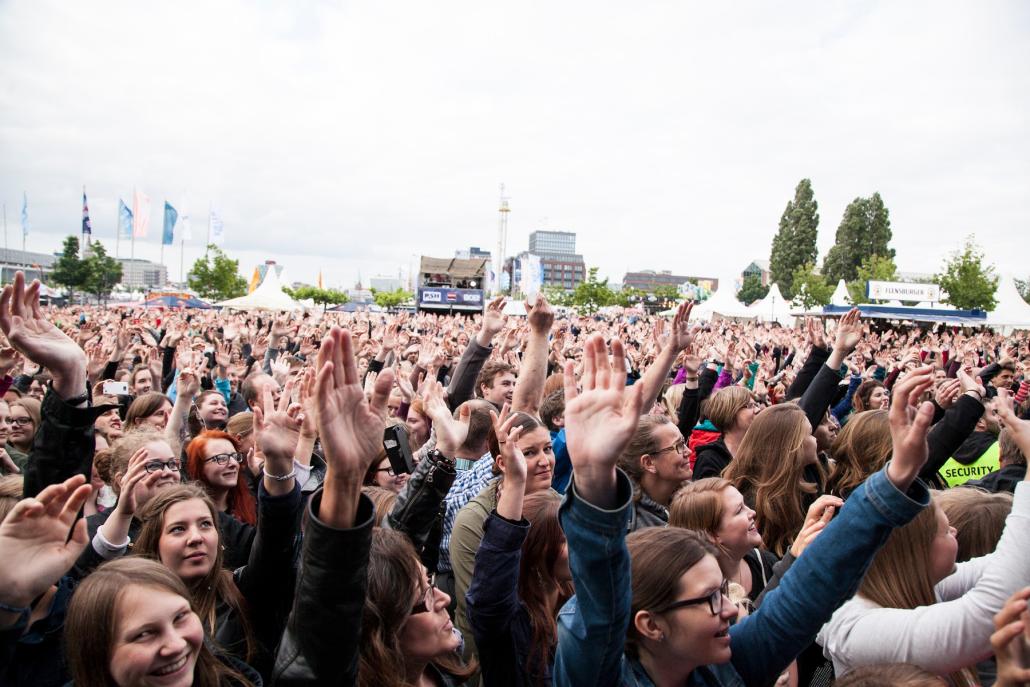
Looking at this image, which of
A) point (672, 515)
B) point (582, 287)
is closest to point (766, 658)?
point (672, 515)

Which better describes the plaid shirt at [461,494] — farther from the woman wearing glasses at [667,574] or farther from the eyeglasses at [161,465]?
the woman wearing glasses at [667,574]

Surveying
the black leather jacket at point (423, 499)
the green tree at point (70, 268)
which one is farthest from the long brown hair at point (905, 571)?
the green tree at point (70, 268)

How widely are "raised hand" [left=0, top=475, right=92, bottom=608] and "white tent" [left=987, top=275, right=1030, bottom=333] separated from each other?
33.8 m

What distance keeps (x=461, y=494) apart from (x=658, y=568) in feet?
6.04

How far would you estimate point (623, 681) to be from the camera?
72.9 inches

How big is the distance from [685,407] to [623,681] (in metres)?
4.74

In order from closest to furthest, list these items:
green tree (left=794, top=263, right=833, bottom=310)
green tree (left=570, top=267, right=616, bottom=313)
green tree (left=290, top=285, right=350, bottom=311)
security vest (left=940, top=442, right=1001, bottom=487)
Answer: security vest (left=940, top=442, right=1001, bottom=487) → green tree (left=794, top=263, right=833, bottom=310) → green tree (left=570, top=267, right=616, bottom=313) → green tree (left=290, top=285, right=350, bottom=311)

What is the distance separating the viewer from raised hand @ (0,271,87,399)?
2871 millimetres

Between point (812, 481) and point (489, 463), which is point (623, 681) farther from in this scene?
point (812, 481)

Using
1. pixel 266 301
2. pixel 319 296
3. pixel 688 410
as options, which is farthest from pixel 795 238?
pixel 688 410

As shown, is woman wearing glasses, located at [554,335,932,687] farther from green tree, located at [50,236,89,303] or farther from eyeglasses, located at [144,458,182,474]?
green tree, located at [50,236,89,303]

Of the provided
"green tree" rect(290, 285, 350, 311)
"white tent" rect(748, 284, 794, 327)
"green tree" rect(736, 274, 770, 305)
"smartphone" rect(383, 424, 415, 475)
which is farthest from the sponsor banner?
"green tree" rect(736, 274, 770, 305)

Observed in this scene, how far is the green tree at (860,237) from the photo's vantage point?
6525cm

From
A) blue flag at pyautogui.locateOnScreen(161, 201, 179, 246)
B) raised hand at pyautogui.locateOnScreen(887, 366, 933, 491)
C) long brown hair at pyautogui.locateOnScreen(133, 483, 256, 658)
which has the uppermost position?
blue flag at pyautogui.locateOnScreen(161, 201, 179, 246)
